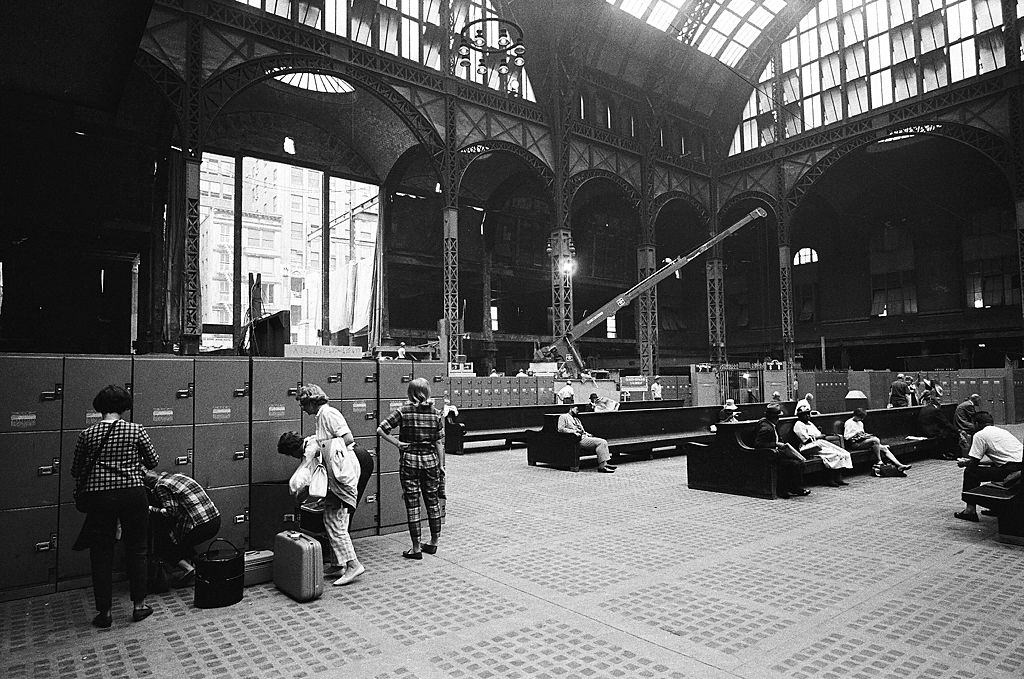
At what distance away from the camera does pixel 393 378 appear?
7.16 metres

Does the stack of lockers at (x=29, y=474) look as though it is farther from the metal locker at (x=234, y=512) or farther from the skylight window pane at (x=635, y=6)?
the skylight window pane at (x=635, y=6)

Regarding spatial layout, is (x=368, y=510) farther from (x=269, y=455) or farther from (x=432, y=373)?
(x=432, y=373)

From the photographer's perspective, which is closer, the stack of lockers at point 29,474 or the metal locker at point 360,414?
the stack of lockers at point 29,474

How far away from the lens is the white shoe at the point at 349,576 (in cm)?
517

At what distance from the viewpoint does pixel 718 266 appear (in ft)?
112

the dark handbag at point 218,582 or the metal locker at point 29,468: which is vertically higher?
the metal locker at point 29,468

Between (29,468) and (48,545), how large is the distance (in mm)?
663

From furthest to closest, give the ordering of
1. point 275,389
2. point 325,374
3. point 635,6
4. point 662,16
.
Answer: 1. point 662,16
2. point 635,6
3. point 325,374
4. point 275,389

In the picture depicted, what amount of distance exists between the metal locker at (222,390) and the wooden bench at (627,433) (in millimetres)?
6848

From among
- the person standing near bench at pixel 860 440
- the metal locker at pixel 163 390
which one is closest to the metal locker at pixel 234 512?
the metal locker at pixel 163 390

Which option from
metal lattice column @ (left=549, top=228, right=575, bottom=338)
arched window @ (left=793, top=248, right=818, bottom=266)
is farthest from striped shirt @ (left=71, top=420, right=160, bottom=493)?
arched window @ (left=793, top=248, right=818, bottom=266)

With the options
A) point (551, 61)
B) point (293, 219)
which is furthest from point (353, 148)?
point (551, 61)

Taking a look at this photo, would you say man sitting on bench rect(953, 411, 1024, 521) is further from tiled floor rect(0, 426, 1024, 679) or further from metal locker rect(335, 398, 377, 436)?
metal locker rect(335, 398, 377, 436)

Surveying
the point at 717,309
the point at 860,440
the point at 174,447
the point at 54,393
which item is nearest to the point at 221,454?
A: the point at 174,447
